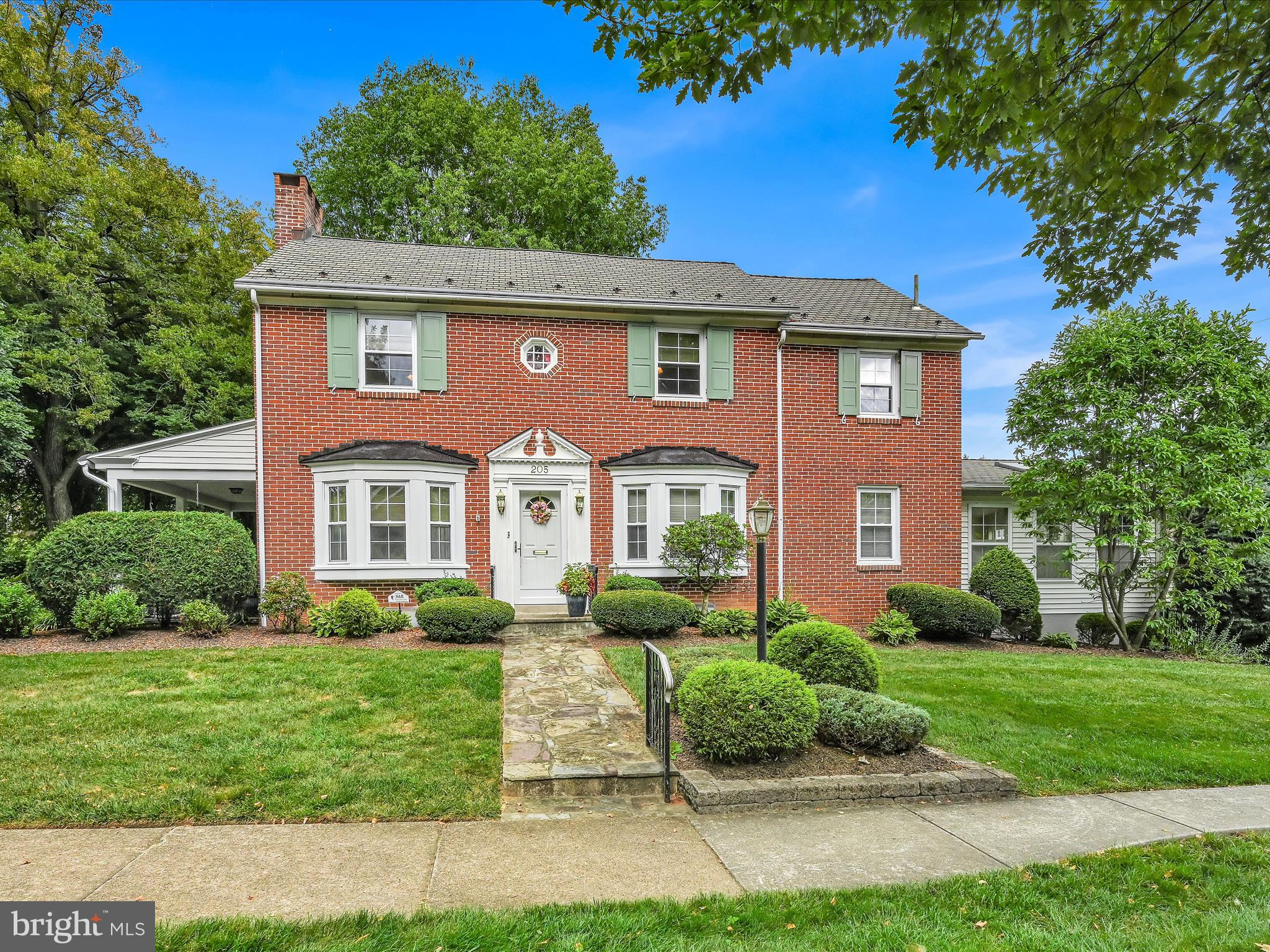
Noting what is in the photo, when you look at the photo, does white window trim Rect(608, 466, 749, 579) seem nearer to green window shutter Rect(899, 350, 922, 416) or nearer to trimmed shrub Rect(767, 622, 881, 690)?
green window shutter Rect(899, 350, 922, 416)

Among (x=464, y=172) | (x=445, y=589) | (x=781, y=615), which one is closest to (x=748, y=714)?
(x=781, y=615)

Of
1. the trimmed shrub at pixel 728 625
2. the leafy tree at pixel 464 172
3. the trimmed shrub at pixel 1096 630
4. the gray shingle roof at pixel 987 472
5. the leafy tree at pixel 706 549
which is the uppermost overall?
the leafy tree at pixel 464 172

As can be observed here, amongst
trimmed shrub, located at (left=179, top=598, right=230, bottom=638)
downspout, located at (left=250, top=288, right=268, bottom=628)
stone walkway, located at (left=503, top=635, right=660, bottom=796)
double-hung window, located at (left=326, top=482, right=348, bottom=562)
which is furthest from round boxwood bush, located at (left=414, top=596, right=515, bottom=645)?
downspout, located at (left=250, top=288, right=268, bottom=628)

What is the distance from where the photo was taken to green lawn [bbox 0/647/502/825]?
14.5 ft

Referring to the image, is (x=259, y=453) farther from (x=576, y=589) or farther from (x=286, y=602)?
(x=576, y=589)

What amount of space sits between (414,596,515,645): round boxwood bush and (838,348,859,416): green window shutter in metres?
7.93

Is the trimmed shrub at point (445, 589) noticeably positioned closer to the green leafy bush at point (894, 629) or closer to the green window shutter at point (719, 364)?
the green window shutter at point (719, 364)

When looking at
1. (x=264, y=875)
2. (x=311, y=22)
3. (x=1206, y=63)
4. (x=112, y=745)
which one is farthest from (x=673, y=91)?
(x=311, y=22)

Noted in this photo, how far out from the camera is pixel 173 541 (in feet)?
32.8

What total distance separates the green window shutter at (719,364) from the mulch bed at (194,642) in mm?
6271

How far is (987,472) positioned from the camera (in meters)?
16.5

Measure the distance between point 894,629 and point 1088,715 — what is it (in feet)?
15.3

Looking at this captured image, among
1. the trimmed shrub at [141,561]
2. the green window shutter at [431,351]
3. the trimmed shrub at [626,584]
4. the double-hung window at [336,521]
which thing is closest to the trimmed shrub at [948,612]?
the trimmed shrub at [626,584]

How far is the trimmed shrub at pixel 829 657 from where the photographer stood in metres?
6.37
